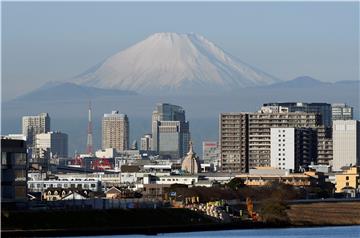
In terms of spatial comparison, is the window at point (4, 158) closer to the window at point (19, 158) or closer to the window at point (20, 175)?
the window at point (19, 158)

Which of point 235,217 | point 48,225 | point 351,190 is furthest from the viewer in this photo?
point 351,190

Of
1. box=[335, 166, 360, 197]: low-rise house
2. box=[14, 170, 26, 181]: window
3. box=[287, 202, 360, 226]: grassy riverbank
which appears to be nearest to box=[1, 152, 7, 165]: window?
box=[14, 170, 26, 181]: window

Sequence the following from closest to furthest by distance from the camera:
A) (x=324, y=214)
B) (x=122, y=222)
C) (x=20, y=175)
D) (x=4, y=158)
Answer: (x=4, y=158) < (x=122, y=222) < (x=20, y=175) < (x=324, y=214)

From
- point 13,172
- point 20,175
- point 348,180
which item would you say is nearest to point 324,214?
point 20,175

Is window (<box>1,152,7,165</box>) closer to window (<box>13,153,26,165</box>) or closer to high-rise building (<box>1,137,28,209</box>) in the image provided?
high-rise building (<box>1,137,28,209</box>)

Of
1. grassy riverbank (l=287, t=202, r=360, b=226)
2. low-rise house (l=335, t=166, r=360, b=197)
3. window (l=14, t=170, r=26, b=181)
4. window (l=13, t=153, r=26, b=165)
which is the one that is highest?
window (l=13, t=153, r=26, b=165)

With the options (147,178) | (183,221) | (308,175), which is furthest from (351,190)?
(183,221)

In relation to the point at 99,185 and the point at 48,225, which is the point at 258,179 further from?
the point at 48,225

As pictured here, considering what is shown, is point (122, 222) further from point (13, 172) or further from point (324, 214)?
point (324, 214)
